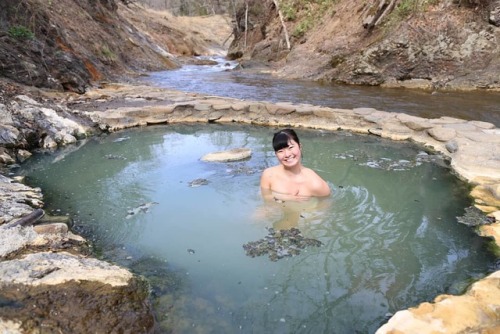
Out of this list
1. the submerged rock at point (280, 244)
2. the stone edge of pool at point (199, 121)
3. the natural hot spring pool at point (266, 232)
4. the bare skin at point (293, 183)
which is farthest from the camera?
the bare skin at point (293, 183)

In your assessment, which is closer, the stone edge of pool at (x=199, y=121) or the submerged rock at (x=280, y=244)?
the stone edge of pool at (x=199, y=121)

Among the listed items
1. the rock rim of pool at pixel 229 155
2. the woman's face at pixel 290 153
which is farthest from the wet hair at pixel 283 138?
the rock rim of pool at pixel 229 155

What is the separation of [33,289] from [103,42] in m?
14.3

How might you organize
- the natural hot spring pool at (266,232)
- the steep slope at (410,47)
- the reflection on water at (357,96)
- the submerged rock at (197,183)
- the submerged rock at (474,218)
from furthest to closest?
the steep slope at (410,47) → the reflection on water at (357,96) → the submerged rock at (197,183) → the submerged rock at (474,218) → the natural hot spring pool at (266,232)

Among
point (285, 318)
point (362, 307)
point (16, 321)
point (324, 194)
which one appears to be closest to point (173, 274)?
point (285, 318)

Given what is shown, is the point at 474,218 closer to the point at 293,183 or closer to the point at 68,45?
the point at 293,183

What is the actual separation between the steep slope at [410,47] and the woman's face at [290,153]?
9.11 metres

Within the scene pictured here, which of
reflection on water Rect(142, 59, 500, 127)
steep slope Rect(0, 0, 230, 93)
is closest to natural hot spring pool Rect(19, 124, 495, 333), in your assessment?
reflection on water Rect(142, 59, 500, 127)

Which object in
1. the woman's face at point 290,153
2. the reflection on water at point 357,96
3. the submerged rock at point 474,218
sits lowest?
the reflection on water at point 357,96

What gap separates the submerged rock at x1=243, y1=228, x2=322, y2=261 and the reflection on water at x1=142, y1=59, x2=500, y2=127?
560cm

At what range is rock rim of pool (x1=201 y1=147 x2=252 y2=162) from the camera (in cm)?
526

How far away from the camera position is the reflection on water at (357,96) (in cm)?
832

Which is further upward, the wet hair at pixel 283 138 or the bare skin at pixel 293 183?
the wet hair at pixel 283 138

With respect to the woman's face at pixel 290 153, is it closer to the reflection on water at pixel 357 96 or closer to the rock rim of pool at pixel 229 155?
the rock rim of pool at pixel 229 155
